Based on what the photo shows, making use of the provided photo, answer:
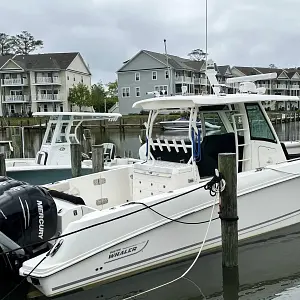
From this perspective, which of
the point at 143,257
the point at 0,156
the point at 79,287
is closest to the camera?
the point at 79,287

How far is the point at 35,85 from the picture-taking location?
62.4 meters

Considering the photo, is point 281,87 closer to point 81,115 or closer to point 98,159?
point 81,115

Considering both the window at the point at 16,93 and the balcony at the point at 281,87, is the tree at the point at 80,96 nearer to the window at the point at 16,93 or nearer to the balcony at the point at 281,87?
the window at the point at 16,93

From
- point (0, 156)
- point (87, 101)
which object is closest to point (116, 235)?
point (0, 156)

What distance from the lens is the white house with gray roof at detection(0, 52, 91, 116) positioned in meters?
62.1

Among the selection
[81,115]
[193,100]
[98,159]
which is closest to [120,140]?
[81,115]

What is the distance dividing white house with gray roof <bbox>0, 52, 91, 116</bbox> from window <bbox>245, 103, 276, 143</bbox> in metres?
55.1

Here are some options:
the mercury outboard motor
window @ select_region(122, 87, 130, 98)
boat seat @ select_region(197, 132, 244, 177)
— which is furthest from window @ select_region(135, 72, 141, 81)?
the mercury outboard motor

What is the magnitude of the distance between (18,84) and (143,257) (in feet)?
196

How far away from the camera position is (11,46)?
269ft

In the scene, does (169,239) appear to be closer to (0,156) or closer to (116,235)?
(116,235)

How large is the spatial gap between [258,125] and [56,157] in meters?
7.17

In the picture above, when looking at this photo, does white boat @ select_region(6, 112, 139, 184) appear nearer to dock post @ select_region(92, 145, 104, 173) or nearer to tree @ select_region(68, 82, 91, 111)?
dock post @ select_region(92, 145, 104, 173)

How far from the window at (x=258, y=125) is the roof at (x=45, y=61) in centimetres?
5603
